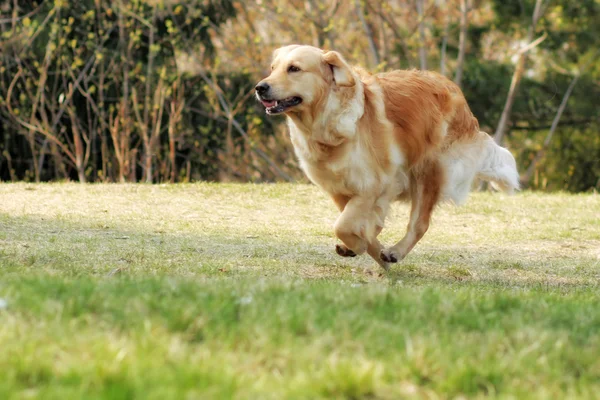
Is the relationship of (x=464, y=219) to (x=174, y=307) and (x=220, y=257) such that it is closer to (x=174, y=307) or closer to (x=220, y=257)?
(x=220, y=257)

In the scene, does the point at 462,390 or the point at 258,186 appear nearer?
the point at 462,390

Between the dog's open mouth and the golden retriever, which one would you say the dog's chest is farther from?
the dog's open mouth

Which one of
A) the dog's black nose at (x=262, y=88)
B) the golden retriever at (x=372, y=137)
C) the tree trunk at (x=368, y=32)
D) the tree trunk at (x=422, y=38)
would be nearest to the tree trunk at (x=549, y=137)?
the tree trunk at (x=422, y=38)

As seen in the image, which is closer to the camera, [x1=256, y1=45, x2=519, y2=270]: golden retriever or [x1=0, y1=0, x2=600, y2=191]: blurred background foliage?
[x1=256, y1=45, x2=519, y2=270]: golden retriever

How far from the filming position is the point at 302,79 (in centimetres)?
574

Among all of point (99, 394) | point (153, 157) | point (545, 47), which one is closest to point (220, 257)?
point (99, 394)

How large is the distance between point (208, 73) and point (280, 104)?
401 inches

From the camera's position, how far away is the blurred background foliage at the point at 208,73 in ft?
47.5

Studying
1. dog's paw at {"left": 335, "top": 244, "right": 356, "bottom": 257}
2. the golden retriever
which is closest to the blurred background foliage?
the golden retriever

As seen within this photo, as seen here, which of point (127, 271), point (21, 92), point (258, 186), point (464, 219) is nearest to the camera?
point (127, 271)

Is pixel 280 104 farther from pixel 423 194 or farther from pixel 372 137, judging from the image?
pixel 423 194

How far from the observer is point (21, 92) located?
14.3m

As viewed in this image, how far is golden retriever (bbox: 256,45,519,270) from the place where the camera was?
577cm

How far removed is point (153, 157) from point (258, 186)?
13.4 ft
